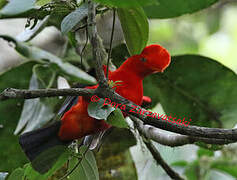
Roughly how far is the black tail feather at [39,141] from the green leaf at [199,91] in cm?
62

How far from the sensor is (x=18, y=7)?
974 millimetres

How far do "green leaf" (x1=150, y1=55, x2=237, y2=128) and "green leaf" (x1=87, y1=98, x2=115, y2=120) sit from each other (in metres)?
0.75

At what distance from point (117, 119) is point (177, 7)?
61 cm

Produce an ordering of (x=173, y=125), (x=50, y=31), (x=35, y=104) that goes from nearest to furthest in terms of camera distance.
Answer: (x=173, y=125), (x=35, y=104), (x=50, y=31)

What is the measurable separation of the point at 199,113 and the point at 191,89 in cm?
10

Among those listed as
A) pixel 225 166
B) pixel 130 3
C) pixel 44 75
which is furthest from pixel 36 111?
pixel 225 166

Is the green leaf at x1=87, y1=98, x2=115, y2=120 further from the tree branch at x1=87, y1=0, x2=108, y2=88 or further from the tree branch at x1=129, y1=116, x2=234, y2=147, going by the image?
the tree branch at x1=129, y1=116, x2=234, y2=147

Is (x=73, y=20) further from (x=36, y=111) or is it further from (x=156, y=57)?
(x=36, y=111)

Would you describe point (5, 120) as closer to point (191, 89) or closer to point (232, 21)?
point (191, 89)

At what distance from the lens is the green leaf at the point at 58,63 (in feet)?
3.16

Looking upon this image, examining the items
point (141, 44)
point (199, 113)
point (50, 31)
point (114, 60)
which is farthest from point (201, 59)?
point (50, 31)

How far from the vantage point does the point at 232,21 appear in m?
4.76

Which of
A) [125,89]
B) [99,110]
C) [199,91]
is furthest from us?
[199,91]

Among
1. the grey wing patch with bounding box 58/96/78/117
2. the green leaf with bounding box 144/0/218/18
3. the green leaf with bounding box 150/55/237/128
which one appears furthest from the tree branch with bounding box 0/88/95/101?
the green leaf with bounding box 150/55/237/128
